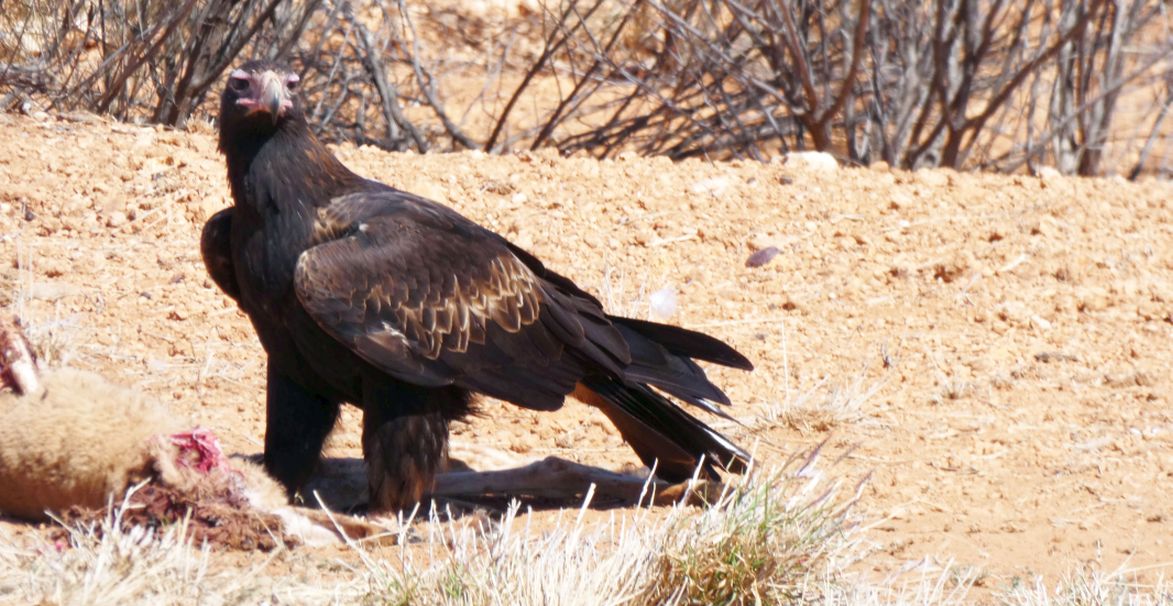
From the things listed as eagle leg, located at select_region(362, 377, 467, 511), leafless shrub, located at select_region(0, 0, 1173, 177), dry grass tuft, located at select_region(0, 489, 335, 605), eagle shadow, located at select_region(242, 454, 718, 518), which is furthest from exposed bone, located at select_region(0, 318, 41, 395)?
leafless shrub, located at select_region(0, 0, 1173, 177)

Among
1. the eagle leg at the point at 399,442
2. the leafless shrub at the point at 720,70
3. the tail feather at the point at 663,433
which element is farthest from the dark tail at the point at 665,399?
the leafless shrub at the point at 720,70

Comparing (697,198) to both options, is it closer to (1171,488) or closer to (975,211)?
(975,211)

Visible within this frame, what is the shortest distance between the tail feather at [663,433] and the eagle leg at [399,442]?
609 mm

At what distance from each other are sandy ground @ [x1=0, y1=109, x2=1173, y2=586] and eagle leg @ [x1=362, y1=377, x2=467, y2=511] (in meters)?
0.93

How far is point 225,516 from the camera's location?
433 cm

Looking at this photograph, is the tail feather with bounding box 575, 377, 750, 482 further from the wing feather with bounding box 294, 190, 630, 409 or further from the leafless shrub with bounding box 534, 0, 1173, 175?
the leafless shrub with bounding box 534, 0, 1173, 175

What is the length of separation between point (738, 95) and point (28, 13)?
4.50 metres

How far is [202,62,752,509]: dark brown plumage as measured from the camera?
15.4 ft

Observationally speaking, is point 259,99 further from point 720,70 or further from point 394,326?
point 720,70

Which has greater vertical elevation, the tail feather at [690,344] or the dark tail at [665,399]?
the tail feather at [690,344]

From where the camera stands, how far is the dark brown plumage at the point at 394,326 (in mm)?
4688

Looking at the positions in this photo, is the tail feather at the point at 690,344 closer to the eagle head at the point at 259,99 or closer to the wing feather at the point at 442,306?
the wing feather at the point at 442,306

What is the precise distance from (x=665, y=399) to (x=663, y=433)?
0.12 meters

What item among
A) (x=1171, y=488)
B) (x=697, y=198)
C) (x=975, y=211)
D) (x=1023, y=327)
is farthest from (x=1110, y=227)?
(x=1171, y=488)
